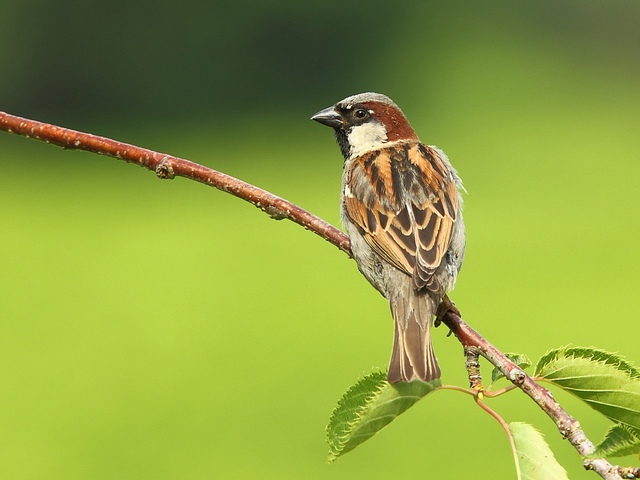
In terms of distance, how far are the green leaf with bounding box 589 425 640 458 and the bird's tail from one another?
486mm

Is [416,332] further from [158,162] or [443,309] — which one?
[158,162]

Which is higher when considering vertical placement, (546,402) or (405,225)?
(405,225)

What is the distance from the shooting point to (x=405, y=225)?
338 cm

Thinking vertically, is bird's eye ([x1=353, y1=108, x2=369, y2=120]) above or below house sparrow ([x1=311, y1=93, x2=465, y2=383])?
above

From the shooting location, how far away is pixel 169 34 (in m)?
30.8

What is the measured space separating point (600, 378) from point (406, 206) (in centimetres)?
151

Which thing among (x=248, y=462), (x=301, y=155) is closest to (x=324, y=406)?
(x=248, y=462)

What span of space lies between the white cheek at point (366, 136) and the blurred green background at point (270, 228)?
36.7 feet

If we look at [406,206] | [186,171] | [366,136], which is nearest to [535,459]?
[186,171]

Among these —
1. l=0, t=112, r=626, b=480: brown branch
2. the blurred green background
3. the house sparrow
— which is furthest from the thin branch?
the blurred green background

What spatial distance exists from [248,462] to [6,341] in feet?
32.1

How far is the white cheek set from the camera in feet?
13.5

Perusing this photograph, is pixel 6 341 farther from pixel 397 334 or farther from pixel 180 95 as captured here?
pixel 397 334

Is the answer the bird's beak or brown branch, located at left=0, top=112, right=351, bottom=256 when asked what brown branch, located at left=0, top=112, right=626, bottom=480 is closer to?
brown branch, located at left=0, top=112, right=351, bottom=256
